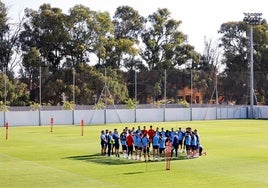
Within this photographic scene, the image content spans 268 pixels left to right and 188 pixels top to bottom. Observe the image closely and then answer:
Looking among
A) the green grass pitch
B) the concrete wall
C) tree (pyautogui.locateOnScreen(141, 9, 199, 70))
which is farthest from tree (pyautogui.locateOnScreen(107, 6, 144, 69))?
the green grass pitch

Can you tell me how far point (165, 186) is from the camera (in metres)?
20.0

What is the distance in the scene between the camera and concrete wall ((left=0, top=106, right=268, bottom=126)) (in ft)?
202


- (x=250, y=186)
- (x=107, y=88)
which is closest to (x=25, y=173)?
(x=250, y=186)

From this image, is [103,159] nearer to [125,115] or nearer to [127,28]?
[125,115]

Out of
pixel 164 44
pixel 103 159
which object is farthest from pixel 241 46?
pixel 103 159

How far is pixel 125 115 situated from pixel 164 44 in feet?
84.1

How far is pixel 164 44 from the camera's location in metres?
90.4

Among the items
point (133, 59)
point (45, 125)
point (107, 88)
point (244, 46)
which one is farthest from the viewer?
point (244, 46)

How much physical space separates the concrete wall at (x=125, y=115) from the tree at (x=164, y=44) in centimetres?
1653

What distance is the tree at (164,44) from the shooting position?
89750mm

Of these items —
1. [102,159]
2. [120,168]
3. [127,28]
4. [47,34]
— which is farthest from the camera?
[127,28]

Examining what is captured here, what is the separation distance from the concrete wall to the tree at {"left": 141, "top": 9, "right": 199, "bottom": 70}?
1653 centimetres

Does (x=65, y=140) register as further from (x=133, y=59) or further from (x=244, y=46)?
(x=244, y=46)

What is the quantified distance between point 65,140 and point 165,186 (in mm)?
21942
